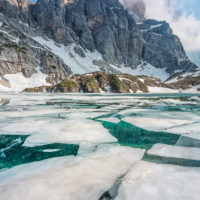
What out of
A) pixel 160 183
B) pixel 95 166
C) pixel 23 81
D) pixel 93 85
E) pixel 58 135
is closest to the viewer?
pixel 160 183

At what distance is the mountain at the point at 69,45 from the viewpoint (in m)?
90.9

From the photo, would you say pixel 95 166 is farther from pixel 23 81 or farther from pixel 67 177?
pixel 23 81

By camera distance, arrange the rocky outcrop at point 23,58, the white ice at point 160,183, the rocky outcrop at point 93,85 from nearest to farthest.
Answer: the white ice at point 160,183
the rocky outcrop at point 93,85
the rocky outcrop at point 23,58

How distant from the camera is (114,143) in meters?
4.49

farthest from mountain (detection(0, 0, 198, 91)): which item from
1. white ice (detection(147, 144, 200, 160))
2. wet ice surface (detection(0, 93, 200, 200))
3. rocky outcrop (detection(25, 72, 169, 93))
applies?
white ice (detection(147, 144, 200, 160))

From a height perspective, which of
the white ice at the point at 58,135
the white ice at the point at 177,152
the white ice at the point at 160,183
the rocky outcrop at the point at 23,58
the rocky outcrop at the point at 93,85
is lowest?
the white ice at the point at 58,135

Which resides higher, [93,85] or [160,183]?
[93,85]

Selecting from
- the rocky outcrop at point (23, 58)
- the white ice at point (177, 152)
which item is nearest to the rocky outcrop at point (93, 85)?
the rocky outcrop at point (23, 58)

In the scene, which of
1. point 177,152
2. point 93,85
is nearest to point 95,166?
point 177,152

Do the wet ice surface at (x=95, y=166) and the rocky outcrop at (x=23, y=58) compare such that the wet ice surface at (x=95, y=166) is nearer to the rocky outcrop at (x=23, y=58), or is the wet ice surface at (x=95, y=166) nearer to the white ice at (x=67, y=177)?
the white ice at (x=67, y=177)

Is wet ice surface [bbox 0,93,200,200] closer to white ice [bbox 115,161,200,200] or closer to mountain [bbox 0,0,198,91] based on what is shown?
white ice [bbox 115,161,200,200]

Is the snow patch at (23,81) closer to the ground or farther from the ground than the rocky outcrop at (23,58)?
closer to the ground

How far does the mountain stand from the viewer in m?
90.9

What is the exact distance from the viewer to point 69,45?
141750 mm
